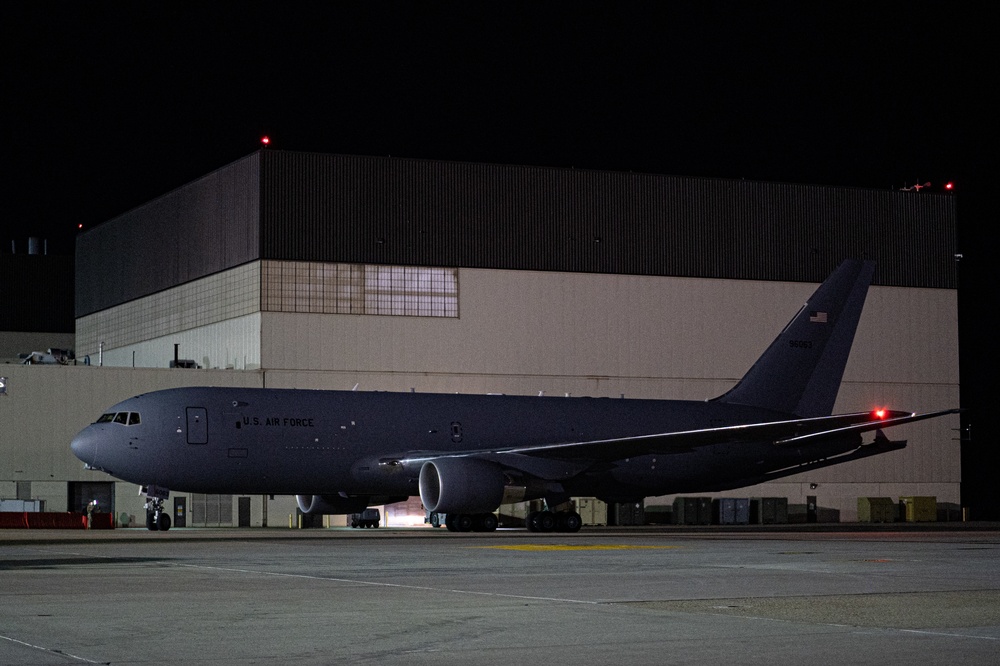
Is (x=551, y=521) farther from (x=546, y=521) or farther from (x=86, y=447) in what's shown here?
(x=86, y=447)

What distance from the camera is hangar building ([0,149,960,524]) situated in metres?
57.3

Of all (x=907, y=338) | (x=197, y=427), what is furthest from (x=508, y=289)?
(x=197, y=427)

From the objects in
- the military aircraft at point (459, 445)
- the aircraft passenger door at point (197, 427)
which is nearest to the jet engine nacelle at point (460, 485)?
the military aircraft at point (459, 445)

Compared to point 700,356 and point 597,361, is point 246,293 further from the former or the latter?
point 700,356

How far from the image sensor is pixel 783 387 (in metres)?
49.9

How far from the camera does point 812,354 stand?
50.0m

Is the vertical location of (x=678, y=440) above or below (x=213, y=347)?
below

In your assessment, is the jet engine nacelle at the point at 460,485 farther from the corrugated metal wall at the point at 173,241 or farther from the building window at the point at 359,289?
the corrugated metal wall at the point at 173,241

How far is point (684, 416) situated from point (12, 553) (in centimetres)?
2625

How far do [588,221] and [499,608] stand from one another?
4861 cm

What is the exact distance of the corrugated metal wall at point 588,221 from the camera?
5844 centimetres

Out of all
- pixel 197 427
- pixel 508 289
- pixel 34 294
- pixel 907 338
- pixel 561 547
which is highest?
pixel 34 294

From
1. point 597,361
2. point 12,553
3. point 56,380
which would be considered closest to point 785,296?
point 597,361

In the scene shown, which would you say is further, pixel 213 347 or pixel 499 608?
pixel 213 347
